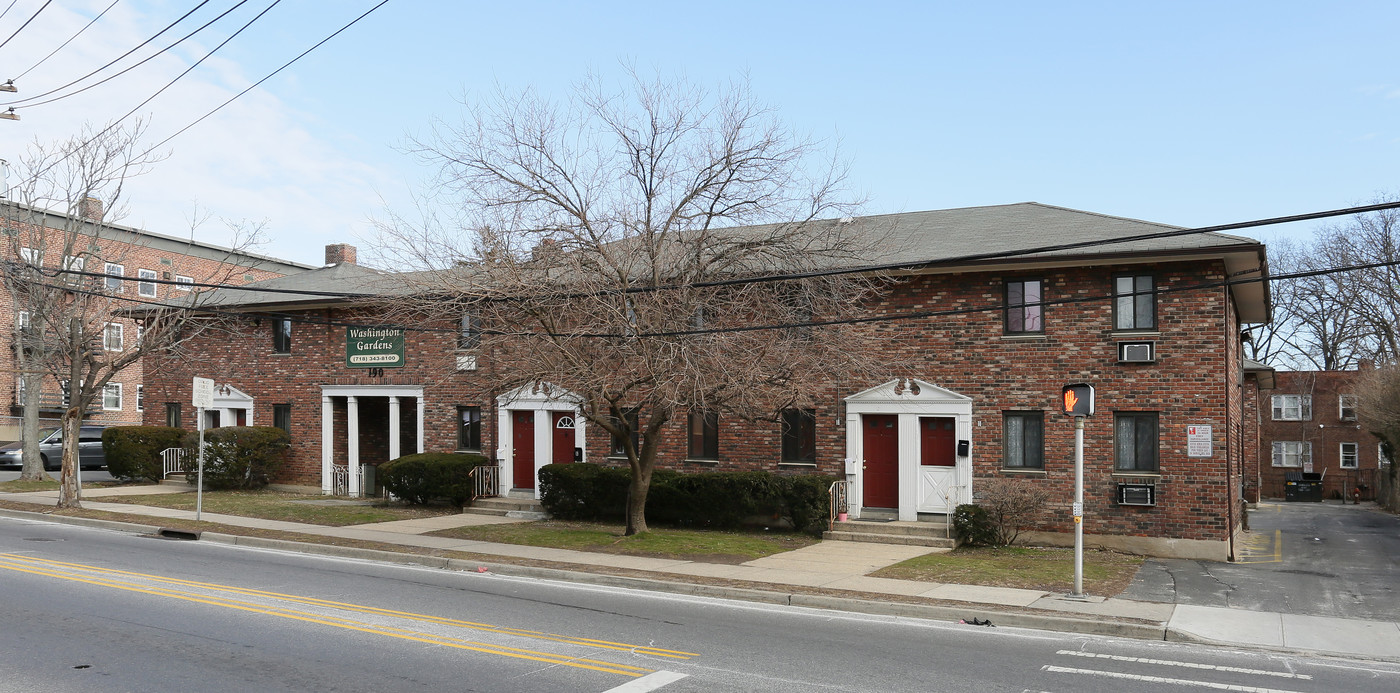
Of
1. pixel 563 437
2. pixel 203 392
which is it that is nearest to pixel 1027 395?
pixel 563 437

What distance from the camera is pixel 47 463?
1368 inches

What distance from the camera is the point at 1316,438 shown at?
5422 centimetres

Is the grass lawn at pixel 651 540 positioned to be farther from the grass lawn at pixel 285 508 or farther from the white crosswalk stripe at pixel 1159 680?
the white crosswalk stripe at pixel 1159 680

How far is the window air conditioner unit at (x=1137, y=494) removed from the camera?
17.5 meters

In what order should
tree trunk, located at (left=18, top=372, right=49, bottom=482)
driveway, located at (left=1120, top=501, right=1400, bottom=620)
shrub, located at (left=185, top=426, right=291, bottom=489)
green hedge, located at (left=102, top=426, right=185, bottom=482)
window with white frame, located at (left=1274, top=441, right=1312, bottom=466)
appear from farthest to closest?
window with white frame, located at (left=1274, top=441, right=1312, bottom=466), tree trunk, located at (left=18, top=372, right=49, bottom=482), green hedge, located at (left=102, top=426, right=185, bottom=482), shrub, located at (left=185, top=426, right=291, bottom=489), driveway, located at (left=1120, top=501, right=1400, bottom=620)

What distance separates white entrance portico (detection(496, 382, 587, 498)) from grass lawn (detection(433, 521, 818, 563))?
3240 millimetres

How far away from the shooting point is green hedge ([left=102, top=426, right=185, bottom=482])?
93.5ft

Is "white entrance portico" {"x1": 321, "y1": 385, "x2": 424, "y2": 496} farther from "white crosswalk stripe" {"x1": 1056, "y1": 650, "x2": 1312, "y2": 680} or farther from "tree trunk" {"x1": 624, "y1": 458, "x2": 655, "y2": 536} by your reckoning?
"white crosswalk stripe" {"x1": 1056, "y1": 650, "x2": 1312, "y2": 680}

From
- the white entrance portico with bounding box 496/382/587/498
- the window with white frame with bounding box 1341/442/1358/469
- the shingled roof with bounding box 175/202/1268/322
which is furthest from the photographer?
the window with white frame with bounding box 1341/442/1358/469

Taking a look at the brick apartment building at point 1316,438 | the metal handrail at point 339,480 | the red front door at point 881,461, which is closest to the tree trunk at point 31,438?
the metal handrail at point 339,480

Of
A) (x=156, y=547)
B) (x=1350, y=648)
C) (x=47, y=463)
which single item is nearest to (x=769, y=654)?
(x=1350, y=648)

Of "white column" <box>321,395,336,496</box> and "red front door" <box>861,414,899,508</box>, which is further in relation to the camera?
"white column" <box>321,395,336,496</box>

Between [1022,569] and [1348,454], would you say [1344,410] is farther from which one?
[1022,569]

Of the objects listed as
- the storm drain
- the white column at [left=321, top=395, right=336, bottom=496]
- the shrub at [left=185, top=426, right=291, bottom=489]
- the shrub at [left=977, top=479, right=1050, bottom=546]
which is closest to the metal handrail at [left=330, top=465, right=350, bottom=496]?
the white column at [left=321, top=395, right=336, bottom=496]
